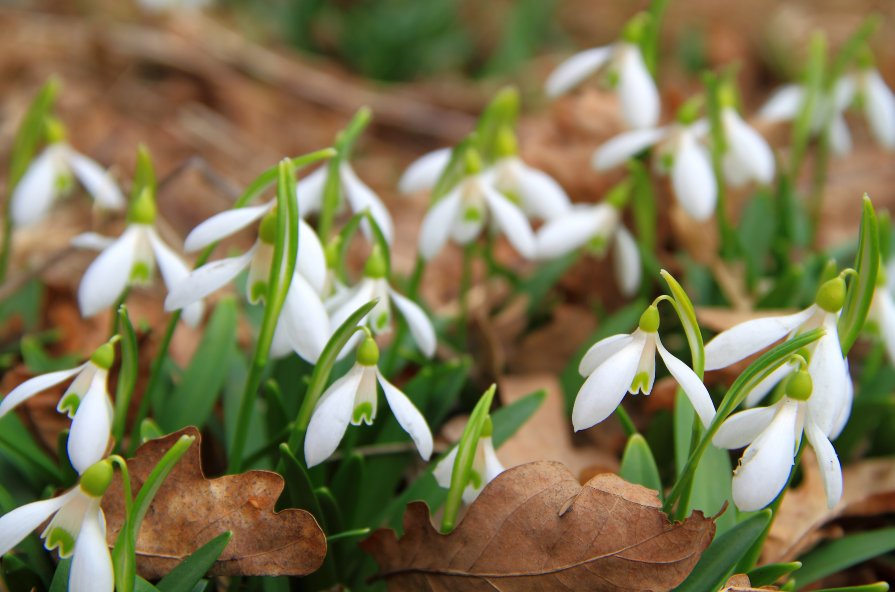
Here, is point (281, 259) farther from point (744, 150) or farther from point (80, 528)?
point (744, 150)

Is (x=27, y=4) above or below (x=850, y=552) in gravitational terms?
above

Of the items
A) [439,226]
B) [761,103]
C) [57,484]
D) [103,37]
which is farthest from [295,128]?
[57,484]

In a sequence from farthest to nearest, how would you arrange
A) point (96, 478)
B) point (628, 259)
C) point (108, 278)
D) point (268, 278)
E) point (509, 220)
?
point (628, 259)
point (509, 220)
point (108, 278)
point (268, 278)
point (96, 478)

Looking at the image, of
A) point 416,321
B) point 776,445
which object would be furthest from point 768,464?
point 416,321

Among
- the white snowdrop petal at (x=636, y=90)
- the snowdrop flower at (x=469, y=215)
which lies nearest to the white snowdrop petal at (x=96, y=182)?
the snowdrop flower at (x=469, y=215)

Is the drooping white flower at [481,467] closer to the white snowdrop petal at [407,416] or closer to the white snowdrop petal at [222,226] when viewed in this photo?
the white snowdrop petal at [407,416]

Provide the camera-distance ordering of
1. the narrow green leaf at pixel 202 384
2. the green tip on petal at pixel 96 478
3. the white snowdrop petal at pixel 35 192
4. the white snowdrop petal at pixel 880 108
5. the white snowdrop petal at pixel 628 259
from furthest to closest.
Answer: the white snowdrop petal at pixel 880 108 < the white snowdrop petal at pixel 628 259 < the white snowdrop petal at pixel 35 192 < the narrow green leaf at pixel 202 384 < the green tip on petal at pixel 96 478

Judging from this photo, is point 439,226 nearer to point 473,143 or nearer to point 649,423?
point 473,143
